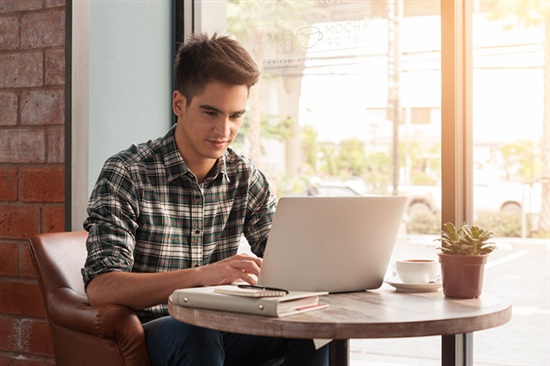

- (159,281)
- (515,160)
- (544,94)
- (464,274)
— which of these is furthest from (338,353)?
(544,94)

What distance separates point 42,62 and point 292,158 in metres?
1.02

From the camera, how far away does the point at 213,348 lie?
1.75 metres

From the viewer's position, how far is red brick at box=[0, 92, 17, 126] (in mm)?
2730

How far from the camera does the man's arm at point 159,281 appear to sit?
5.70ft

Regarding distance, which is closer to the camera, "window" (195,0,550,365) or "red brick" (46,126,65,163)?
"window" (195,0,550,365)

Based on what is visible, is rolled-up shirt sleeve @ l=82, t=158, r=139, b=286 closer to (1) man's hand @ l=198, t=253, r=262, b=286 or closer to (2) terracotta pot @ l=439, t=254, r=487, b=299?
(1) man's hand @ l=198, t=253, r=262, b=286

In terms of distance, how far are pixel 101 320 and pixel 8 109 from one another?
123 cm

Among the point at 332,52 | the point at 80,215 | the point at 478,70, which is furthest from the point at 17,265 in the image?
the point at 478,70

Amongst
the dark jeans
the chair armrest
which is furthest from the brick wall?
the dark jeans

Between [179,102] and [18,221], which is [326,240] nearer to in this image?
[179,102]

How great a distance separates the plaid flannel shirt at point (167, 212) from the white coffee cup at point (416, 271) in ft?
1.67

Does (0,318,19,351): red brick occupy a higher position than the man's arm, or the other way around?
the man's arm

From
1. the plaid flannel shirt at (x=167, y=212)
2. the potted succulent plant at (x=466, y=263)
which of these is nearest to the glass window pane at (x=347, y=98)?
the plaid flannel shirt at (x=167, y=212)

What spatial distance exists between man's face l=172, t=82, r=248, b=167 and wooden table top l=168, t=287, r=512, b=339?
589mm
